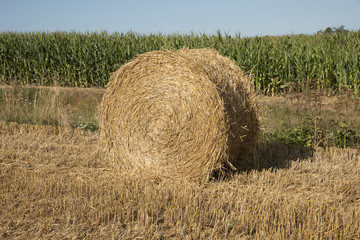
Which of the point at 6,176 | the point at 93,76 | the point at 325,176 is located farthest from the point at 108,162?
the point at 93,76

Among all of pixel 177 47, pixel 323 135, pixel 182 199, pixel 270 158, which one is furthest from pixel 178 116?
pixel 177 47

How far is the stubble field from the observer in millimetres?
4129

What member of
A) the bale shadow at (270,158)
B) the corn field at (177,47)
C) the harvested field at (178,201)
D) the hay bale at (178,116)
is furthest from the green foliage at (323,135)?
the corn field at (177,47)

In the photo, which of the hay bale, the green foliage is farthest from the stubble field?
the hay bale

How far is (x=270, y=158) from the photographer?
22.7 feet

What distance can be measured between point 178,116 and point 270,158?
6.54 ft

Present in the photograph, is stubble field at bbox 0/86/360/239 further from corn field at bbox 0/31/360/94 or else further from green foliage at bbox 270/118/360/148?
corn field at bbox 0/31/360/94

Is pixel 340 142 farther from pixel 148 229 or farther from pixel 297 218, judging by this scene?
pixel 148 229

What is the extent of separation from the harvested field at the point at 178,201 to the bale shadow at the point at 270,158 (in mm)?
42

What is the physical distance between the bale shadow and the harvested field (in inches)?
1.6

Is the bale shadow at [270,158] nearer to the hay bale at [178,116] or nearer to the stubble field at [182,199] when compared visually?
the stubble field at [182,199]

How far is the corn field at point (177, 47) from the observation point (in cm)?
1273

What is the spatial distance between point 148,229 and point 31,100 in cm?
978

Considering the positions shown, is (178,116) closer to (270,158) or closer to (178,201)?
(178,201)
